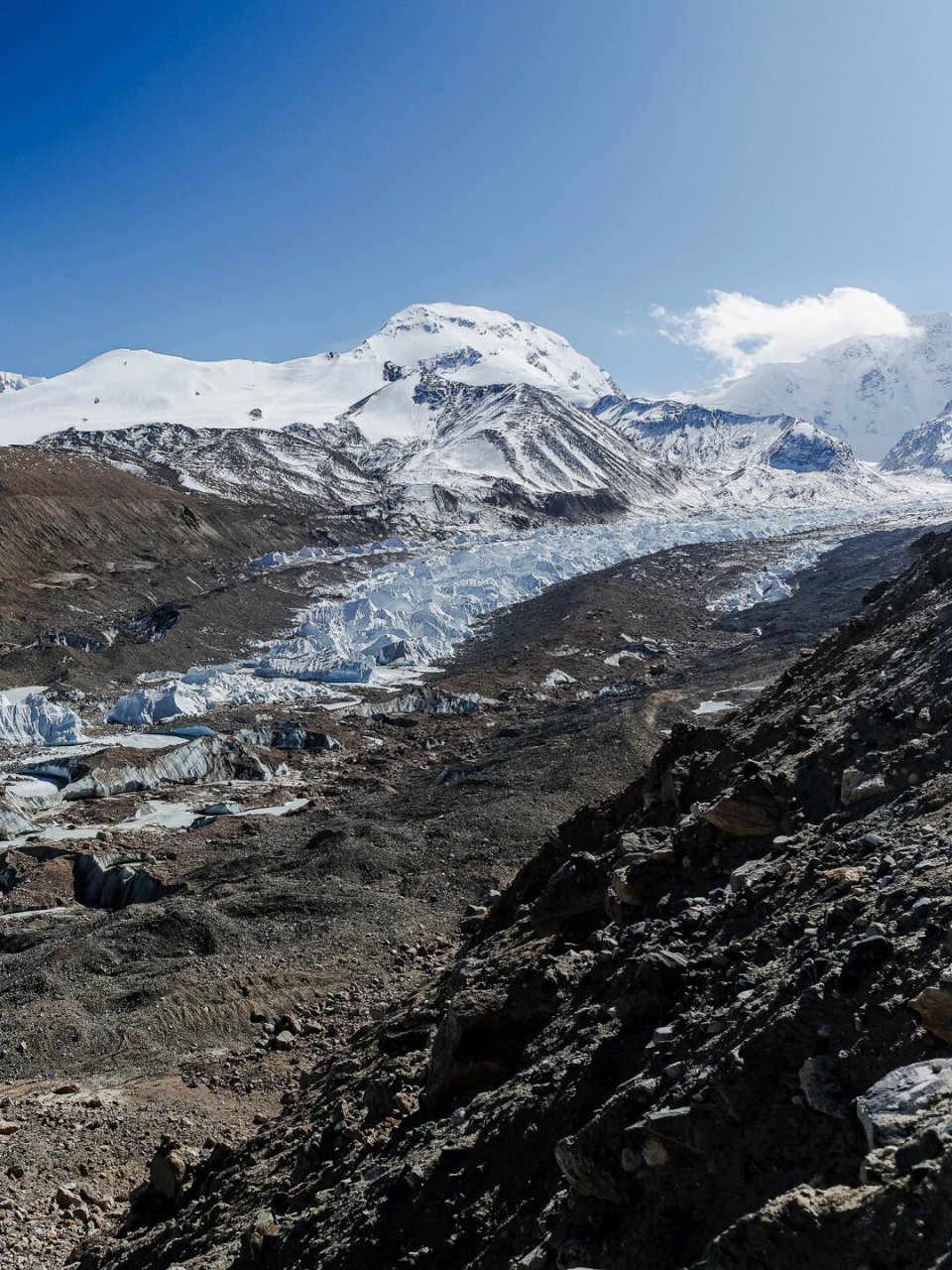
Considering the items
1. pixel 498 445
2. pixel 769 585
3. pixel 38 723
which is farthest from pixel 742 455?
pixel 38 723

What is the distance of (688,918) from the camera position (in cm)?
571

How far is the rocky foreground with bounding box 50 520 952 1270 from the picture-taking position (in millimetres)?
3373

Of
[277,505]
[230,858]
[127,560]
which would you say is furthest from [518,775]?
[277,505]

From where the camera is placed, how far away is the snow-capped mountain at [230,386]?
120 meters

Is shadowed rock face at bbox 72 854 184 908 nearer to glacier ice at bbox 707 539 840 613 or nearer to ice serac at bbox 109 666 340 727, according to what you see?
ice serac at bbox 109 666 340 727

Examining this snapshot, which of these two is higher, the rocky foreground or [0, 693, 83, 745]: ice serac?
[0, 693, 83, 745]: ice serac

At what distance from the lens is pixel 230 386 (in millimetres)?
147750

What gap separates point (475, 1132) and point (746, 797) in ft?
10.1

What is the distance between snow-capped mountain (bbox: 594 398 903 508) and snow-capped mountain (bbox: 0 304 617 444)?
23.2 meters

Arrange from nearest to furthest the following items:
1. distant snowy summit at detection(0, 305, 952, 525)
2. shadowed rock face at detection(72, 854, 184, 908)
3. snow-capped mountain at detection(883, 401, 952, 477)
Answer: shadowed rock face at detection(72, 854, 184, 908), distant snowy summit at detection(0, 305, 952, 525), snow-capped mountain at detection(883, 401, 952, 477)

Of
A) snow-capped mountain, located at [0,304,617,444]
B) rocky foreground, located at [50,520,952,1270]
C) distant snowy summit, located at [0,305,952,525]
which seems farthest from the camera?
snow-capped mountain, located at [0,304,617,444]

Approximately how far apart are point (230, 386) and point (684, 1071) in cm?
15408

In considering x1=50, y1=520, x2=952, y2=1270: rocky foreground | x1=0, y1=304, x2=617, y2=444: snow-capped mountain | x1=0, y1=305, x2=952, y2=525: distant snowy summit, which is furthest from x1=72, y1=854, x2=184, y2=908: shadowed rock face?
x1=0, y1=304, x2=617, y2=444: snow-capped mountain

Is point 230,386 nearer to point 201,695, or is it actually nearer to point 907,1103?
point 201,695
